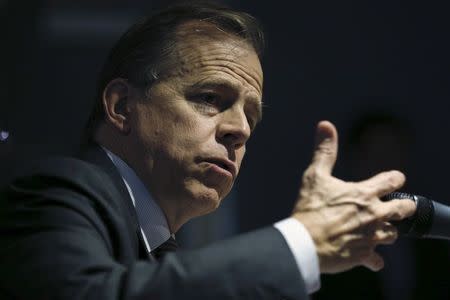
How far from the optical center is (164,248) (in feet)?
6.14

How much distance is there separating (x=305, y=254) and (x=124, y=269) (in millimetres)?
284

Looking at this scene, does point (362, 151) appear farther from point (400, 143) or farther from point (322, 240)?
point (322, 240)

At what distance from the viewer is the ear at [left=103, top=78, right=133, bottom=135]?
1865mm

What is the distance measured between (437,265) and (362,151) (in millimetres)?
495

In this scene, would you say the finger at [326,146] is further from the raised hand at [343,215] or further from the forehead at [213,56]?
the forehead at [213,56]

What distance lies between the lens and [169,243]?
6.25 ft

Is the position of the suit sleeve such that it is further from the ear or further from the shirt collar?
the ear

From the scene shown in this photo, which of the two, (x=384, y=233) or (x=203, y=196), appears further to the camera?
(x=203, y=196)

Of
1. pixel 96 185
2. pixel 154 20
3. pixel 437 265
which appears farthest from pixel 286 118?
pixel 96 185

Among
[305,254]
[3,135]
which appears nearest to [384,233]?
[305,254]

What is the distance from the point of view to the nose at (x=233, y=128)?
176cm

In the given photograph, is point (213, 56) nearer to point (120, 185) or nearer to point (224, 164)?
point (224, 164)

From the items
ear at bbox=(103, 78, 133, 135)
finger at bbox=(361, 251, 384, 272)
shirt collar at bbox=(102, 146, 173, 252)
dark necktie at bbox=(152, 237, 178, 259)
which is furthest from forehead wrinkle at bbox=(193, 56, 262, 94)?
finger at bbox=(361, 251, 384, 272)

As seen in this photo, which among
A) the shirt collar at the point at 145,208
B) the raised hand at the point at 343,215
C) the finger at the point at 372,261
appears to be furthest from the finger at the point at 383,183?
the shirt collar at the point at 145,208
